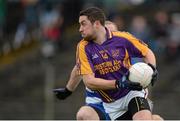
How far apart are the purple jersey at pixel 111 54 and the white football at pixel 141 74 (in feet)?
1.81

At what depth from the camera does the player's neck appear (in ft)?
33.9

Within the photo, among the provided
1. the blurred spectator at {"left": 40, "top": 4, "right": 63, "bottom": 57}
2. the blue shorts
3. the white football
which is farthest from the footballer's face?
the blurred spectator at {"left": 40, "top": 4, "right": 63, "bottom": 57}

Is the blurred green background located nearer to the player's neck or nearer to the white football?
the player's neck

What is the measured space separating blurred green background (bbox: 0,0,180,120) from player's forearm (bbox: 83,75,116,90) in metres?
6.21

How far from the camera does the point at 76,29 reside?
67.8 feet

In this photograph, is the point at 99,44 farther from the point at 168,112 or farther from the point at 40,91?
the point at 40,91

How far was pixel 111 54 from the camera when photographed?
1036cm

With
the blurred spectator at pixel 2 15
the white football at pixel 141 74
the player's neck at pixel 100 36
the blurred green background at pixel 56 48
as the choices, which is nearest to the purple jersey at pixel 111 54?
the player's neck at pixel 100 36

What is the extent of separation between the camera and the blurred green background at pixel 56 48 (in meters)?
16.9

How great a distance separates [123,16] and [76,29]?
1.48 meters

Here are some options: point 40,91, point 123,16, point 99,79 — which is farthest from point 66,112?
point 99,79

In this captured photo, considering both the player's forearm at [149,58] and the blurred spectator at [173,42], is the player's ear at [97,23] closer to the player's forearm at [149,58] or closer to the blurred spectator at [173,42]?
the player's forearm at [149,58]

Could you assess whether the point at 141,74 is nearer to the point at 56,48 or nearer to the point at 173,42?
the point at 173,42

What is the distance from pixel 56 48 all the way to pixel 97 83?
30.9 feet
